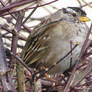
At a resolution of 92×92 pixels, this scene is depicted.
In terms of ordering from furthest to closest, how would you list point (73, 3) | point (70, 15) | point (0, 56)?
point (73, 3), point (70, 15), point (0, 56)

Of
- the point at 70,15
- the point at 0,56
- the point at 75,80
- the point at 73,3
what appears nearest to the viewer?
A: the point at 0,56

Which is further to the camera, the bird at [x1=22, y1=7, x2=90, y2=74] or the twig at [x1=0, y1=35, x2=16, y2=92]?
the bird at [x1=22, y1=7, x2=90, y2=74]

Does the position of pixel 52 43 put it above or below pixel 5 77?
below

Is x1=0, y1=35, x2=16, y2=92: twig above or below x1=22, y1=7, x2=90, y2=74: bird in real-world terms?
above

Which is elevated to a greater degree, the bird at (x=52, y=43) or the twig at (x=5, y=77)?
the twig at (x=5, y=77)

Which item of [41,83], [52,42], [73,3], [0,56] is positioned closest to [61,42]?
[52,42]

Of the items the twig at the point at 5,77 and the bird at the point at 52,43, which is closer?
the twig at the point at 5,77

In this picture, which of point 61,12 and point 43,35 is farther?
point 61,12

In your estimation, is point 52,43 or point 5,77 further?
point 52,43

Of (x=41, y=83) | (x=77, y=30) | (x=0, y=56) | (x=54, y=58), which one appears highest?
(x=0, y=56)

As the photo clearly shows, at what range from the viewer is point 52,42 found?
2145 mm

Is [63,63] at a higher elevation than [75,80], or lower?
lower

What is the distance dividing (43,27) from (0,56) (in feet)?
2.59

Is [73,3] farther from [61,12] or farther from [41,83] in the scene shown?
[41,83]
